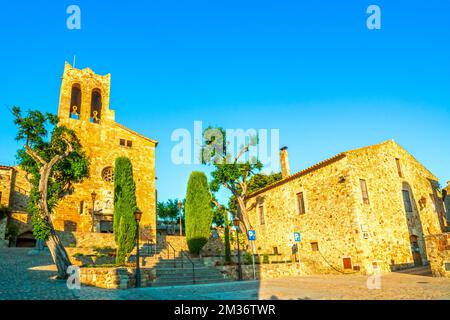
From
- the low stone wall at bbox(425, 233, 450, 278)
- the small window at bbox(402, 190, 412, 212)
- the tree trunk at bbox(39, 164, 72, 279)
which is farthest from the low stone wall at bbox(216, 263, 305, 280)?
the small window at bbox(402, 190, 412, 212)

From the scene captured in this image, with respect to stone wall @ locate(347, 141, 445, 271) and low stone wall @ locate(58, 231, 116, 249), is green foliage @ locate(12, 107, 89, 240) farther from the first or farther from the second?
stone wall @ locate(347, 141, 445, 271)

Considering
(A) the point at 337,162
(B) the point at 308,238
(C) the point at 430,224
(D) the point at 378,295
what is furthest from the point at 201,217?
(C) the point at 430,224

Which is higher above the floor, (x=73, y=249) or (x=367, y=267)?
(x=73, y=249)

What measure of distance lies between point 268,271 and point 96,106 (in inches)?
919

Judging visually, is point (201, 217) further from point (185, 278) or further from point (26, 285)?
point (26, 285)

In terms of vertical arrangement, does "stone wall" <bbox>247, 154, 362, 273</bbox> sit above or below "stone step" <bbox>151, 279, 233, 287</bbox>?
above

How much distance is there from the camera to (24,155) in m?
15.1

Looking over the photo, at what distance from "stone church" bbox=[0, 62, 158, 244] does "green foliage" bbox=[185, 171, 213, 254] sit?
6930 mm

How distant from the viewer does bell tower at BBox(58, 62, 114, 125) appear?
2753 cm

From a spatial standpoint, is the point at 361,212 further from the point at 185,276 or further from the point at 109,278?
the point at 109,278

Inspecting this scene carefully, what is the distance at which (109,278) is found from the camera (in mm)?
11148
